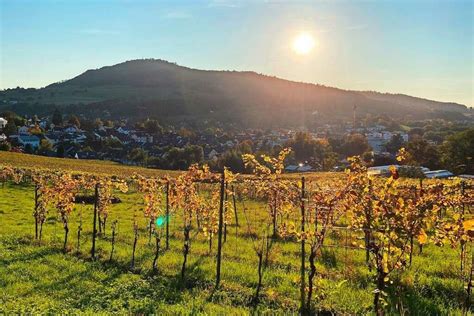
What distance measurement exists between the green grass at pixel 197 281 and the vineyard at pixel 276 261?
0.11ft

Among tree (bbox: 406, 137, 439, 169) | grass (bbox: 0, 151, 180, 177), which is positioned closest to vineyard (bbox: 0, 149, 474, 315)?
grass (bbox: 0, 151, 180, 177)

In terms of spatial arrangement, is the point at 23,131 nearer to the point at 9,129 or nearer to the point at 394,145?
the point at 9,129

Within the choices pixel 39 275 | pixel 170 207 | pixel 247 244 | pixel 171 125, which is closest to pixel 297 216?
pixel 247 244

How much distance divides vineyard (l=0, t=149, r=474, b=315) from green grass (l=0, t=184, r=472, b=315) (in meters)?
0.03

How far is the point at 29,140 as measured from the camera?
11819 cm

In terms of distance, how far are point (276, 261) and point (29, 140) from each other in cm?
12077

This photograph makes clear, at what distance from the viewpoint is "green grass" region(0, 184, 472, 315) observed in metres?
9.41

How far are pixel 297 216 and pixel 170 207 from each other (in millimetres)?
9759

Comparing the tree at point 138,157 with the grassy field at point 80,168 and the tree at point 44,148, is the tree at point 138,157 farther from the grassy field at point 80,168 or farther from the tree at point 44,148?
the grassy field at point 80,168

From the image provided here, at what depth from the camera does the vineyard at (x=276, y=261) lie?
24.2 feet

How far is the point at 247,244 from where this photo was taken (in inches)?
656

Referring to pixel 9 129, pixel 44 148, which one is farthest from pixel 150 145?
pixel 9 129

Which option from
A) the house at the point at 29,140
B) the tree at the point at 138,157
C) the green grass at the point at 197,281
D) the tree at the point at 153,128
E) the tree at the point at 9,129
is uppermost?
the tree at the point at 153,128

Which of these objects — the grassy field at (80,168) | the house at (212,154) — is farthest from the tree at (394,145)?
the grassy field at (80,168)
